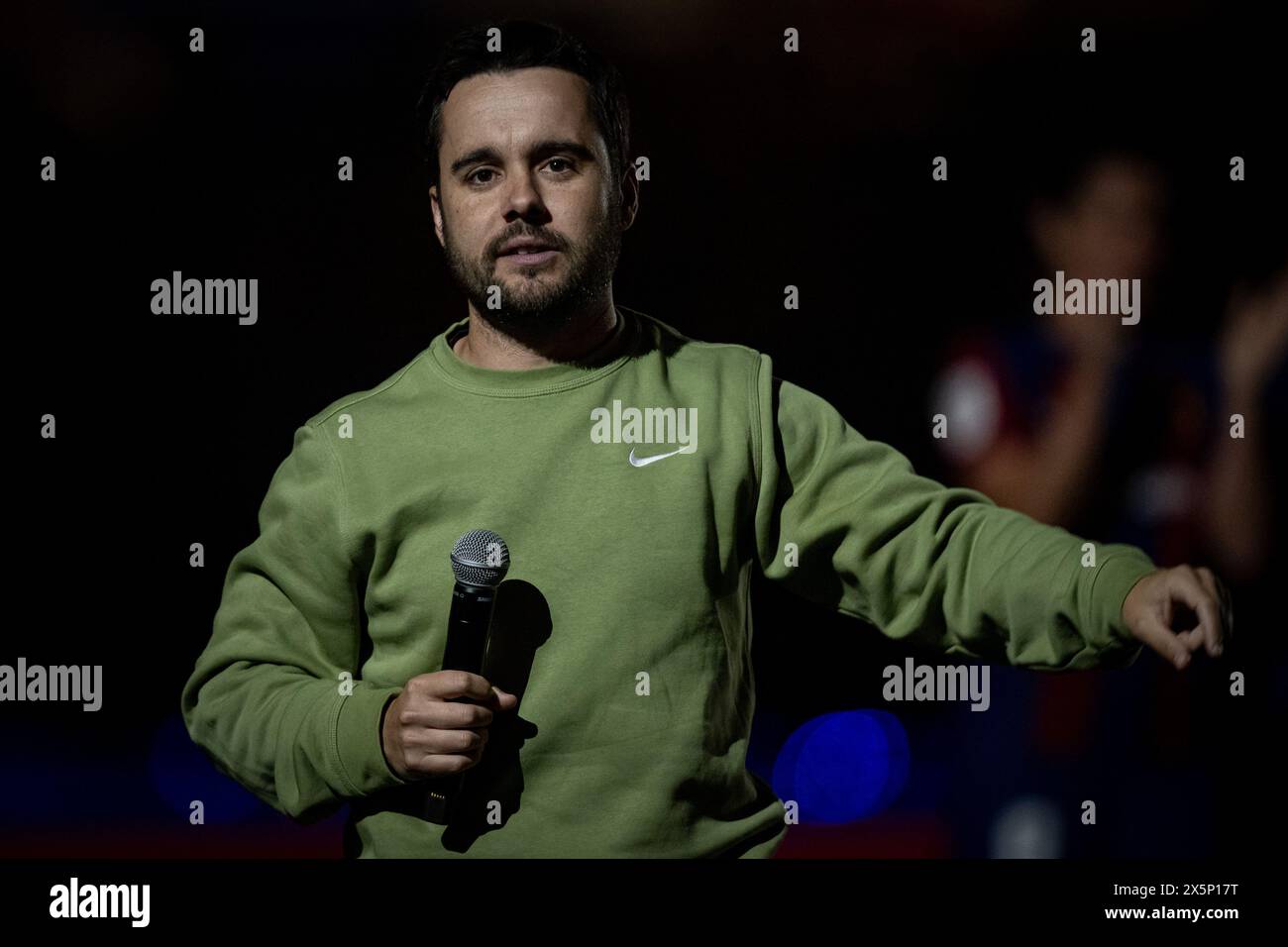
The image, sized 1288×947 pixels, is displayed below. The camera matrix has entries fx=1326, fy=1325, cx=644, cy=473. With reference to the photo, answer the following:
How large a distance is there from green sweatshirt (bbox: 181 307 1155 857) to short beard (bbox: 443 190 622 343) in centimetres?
8

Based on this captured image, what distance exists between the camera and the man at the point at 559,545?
2.02 meters

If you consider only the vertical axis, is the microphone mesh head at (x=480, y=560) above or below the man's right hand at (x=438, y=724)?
above

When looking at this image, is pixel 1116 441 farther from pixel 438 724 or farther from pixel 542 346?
pixel 438 724

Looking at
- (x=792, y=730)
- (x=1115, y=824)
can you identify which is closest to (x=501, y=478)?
(x=792, y=730)

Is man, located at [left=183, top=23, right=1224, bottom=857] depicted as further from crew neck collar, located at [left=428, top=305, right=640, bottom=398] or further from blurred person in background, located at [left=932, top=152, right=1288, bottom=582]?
blurred person in background, located at [left=932, top=152, right=1288, bottom=582]

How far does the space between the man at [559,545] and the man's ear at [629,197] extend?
55mm

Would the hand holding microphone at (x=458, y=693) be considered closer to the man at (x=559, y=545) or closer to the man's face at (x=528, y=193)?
the man at (x=559, y=545)

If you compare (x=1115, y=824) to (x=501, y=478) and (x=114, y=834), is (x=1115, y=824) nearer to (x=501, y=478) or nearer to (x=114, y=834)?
(x=501, y=478)

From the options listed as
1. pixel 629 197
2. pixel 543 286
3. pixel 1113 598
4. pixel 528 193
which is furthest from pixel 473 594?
pixel 1113 598

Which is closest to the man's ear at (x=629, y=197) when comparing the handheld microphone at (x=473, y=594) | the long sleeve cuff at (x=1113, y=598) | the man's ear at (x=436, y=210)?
the man's ear at (x=436, y=210)

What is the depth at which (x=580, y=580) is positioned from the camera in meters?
2.03

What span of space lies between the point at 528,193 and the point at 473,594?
0.61 meters

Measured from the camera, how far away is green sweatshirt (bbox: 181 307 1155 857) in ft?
6.62

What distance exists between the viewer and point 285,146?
229cm
